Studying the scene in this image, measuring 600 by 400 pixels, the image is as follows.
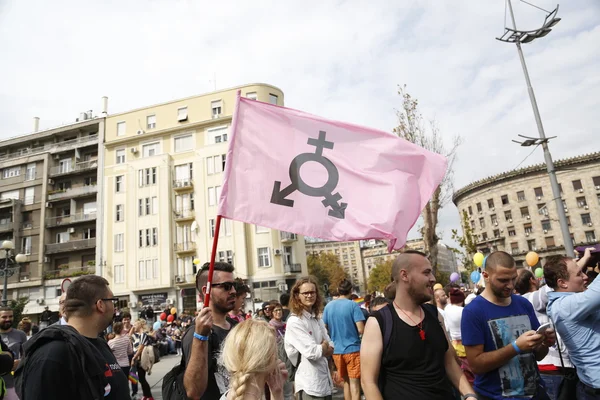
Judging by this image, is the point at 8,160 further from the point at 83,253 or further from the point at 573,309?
the point at 573,309

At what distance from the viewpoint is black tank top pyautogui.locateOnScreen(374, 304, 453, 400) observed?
2885 millimetres

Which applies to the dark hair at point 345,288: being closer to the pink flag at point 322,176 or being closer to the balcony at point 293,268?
the pink flag at point 322,176

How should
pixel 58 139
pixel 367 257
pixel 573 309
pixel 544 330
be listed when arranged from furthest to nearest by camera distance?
pixel 367 257, pixel 58 139, pixel 573 309, pixel 544 330

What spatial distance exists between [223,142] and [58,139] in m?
19.8

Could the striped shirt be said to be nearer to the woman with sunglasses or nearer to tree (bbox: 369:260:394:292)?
the woman with sunglasses

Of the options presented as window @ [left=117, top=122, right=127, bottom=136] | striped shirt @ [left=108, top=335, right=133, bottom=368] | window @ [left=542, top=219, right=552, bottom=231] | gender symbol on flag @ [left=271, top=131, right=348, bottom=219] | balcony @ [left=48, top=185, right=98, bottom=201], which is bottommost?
striped shirt @ [left=108, top=335, right=133, bottom=368]

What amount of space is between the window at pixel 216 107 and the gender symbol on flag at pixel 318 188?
123 ft

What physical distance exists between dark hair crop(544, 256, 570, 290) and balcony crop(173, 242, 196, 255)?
36.5 metres

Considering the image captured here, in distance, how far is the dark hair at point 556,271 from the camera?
382 centimetres

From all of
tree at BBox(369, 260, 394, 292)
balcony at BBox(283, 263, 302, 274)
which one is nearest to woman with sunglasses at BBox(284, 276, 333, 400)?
balcony at BBox(283, 263, 302, 274)

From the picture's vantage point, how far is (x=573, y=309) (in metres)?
3.50

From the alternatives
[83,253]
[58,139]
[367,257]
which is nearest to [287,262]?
[83,253]

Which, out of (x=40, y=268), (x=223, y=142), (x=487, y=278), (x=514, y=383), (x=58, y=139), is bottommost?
(x=514, y=383)

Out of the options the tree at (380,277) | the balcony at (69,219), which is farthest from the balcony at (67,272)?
the tree at (380,277)
